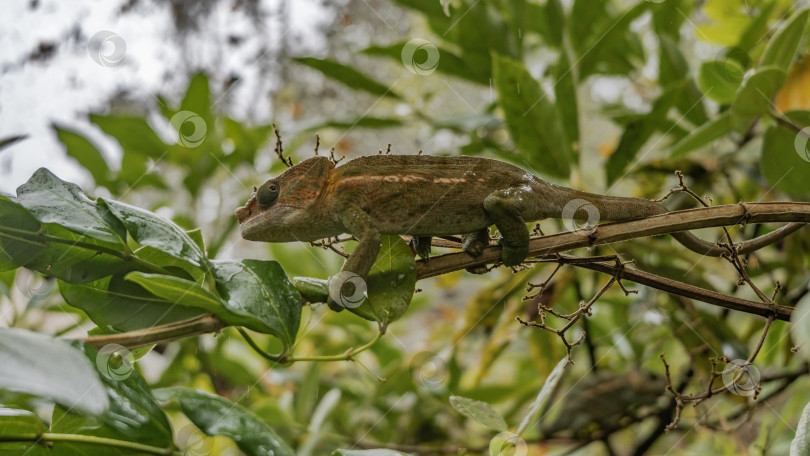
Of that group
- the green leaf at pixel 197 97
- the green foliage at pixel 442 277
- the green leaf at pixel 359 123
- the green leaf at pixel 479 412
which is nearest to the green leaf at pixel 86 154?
the green foliage at pixel 442 277

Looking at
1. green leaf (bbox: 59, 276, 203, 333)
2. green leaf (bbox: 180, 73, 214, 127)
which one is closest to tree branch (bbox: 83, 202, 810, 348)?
green leaf (bbox: 59, 276, 203, 333)

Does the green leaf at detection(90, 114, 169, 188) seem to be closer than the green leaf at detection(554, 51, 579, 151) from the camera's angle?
No

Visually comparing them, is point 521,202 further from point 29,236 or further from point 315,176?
point 29,236

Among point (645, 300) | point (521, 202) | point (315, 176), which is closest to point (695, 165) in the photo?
point (645, 300)

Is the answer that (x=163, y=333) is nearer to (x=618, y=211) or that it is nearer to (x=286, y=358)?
(x=286, y=358)

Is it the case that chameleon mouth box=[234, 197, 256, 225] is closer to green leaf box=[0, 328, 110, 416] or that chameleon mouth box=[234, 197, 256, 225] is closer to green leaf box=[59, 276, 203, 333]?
green leaf box=[59, 276, 203, 333]

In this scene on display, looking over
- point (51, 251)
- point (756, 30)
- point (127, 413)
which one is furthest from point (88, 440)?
point (756, 30)
